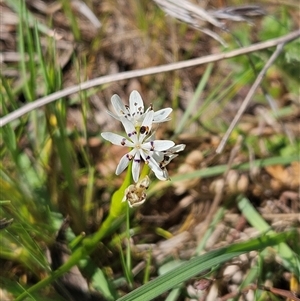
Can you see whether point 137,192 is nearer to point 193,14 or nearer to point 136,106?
point 136,106

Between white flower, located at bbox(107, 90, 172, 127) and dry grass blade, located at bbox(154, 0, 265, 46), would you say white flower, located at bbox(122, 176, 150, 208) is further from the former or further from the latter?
dry grass blade, located at bbox(154, 0, 265, 46)

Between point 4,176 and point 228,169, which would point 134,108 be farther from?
point 228,169

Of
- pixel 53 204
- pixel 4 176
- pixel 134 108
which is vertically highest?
pixel 134 108

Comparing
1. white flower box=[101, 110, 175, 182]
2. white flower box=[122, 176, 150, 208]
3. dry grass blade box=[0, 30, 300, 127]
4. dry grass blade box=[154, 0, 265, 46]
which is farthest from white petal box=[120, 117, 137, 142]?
dry grass blade box=[154, 0, 265, 46]

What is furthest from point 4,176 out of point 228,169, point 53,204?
point 228,169

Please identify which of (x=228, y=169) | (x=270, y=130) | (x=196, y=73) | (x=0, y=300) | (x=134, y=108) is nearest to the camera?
(x=134, y=108)

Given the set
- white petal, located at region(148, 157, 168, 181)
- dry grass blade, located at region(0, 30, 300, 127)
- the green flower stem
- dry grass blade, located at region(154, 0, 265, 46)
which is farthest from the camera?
dry grass blade, located at region(154, 0, 265, 46)

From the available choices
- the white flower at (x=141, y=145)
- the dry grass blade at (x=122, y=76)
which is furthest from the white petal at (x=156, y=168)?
the dry grass blade at (x=122, y=76)
